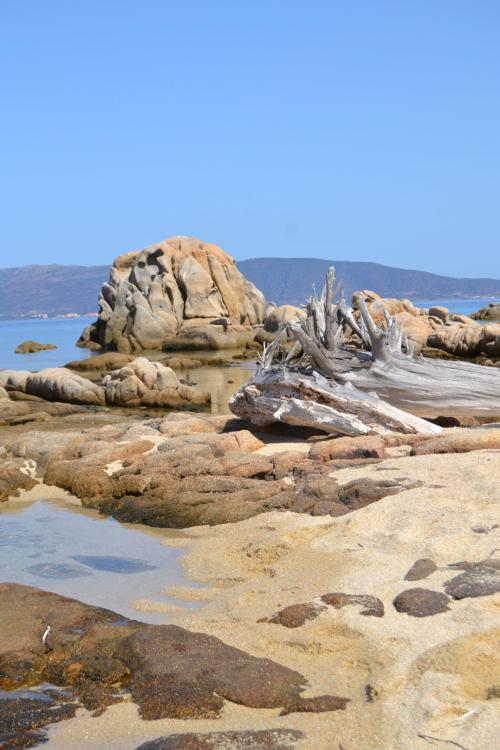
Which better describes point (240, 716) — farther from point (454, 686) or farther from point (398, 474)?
point (398, 474)

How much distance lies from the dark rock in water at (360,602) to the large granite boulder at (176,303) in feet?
113

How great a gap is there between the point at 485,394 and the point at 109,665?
24.2 ft

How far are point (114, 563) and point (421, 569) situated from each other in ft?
8.71

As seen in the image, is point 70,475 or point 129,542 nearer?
point 129,542

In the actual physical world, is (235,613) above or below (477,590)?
below

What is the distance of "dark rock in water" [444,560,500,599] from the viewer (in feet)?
16.8

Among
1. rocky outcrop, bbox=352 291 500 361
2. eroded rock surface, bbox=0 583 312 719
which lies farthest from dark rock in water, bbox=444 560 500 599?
rocky outcrop, bbox=352 291 500 361

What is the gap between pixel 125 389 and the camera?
61.2 feet

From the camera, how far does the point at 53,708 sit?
425 centimetres

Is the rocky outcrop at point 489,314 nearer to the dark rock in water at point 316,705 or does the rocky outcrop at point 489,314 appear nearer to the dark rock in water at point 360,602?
the dark rock in water at point 360,602

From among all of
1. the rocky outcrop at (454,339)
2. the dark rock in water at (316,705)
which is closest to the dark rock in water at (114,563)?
the dark rock in water at (316,705)

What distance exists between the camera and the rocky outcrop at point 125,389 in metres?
18.3

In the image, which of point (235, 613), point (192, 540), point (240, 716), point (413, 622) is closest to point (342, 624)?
point (413, 622)

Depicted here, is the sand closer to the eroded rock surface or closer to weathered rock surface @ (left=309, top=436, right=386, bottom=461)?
the eroded rock surface
